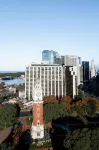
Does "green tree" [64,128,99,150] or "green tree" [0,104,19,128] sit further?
"green tree" [0,104,19,128]

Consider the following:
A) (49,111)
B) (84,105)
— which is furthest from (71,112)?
(49,111)

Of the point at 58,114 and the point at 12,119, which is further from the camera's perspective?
the point at 58,114

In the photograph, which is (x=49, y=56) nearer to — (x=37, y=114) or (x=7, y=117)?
(x=7, y=117)

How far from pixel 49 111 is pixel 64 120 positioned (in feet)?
14.8

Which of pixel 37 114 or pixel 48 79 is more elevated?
pixel 48 79

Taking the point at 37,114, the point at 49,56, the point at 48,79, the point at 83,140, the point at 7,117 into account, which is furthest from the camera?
the point at 49,56

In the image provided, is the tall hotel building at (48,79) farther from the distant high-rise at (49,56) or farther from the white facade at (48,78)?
the distant high-rise at (49,56)

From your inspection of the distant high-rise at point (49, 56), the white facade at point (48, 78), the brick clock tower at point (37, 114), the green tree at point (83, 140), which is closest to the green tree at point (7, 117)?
the brick clock tower at point (37, 114)

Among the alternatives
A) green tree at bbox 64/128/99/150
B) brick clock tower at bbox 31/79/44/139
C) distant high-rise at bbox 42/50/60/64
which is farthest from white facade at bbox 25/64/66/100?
distant high-rise at bbox 42/50/60/64

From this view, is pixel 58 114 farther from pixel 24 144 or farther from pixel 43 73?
pixel 43 73

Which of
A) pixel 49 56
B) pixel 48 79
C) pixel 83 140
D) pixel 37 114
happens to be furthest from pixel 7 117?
pixel 49 56

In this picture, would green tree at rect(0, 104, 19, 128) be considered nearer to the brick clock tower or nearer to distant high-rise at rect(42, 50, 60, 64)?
the brick clock tower

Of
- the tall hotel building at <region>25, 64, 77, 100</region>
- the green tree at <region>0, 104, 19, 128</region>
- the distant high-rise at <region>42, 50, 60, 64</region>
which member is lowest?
the green tree at <region>0, 104, 19, 128</region>

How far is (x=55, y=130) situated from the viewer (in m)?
53.4
